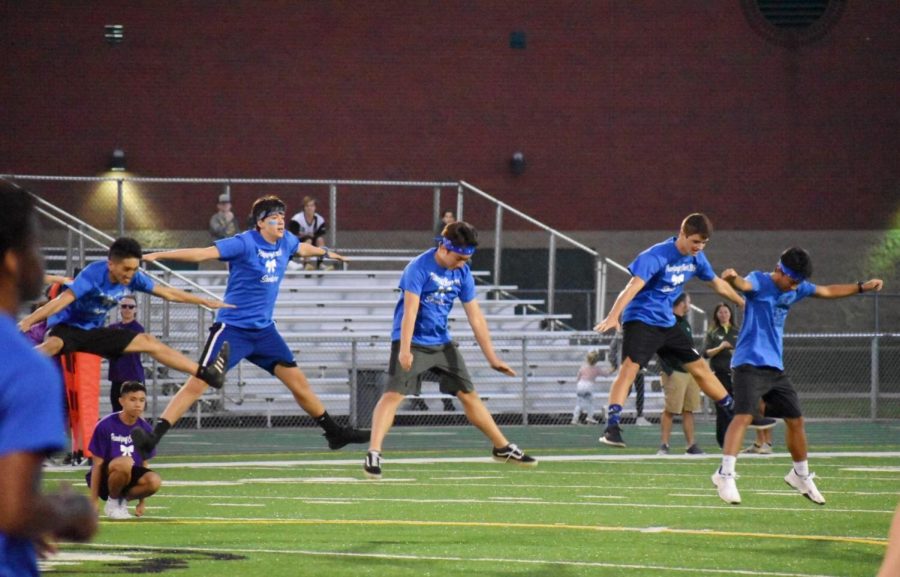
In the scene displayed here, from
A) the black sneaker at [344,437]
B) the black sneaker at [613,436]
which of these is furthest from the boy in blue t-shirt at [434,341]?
the black sneaker at [613,436]

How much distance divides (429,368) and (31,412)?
9295 mm

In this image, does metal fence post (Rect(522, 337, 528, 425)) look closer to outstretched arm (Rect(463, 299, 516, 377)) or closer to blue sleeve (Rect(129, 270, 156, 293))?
outstretched arm (Rect(463, 299, 516, 377))

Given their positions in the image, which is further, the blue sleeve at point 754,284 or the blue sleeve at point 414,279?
the blue sleeve at point 414,279

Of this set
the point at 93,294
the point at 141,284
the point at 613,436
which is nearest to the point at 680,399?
the point at 613,436

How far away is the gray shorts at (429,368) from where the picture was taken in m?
12.2

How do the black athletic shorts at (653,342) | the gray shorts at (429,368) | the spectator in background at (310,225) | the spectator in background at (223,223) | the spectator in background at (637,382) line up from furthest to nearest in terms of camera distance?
the spectator in background at (223,223)
the spectator in background at (310,225)
the spectator in background at (637,382)
the black athletic shorts at (653,342)
the gray shorts at (429,368)

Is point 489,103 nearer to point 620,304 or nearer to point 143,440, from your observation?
point 620,304

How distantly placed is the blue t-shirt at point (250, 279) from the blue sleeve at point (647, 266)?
10.3 ft

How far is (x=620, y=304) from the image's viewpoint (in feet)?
43.1

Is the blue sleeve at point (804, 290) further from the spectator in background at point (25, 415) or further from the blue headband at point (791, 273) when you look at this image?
the spectator in background at point (25, 415)

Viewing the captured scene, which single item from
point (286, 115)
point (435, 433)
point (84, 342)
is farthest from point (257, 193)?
point (84, 342)

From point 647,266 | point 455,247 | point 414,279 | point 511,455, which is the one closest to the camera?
point 455,247

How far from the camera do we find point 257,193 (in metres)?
30.8

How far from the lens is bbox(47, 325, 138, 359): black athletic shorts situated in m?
12.3
